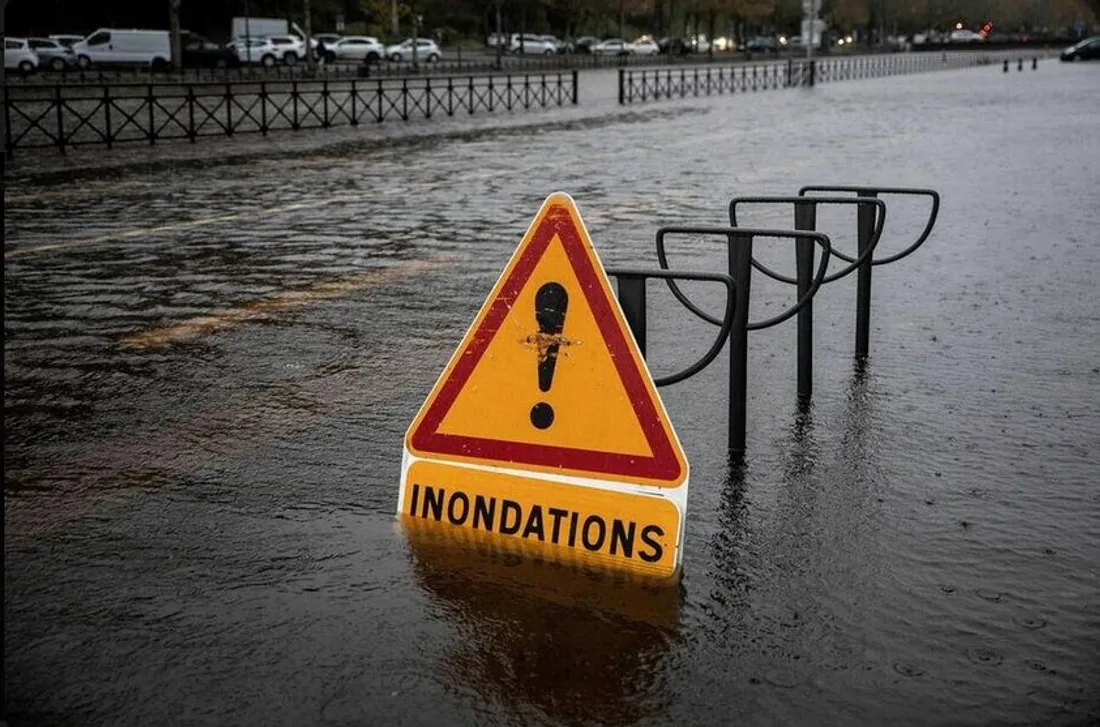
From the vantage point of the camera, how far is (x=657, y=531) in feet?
14.2

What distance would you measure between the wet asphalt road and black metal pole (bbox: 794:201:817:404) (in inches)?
4.2

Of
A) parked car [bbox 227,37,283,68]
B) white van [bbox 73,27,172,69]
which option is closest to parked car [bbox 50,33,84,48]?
white van [bbox 73,27,172,69]

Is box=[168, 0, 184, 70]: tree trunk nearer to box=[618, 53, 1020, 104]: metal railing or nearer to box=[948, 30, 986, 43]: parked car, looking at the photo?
box=[618, 53, 1020, 104]: metal railing

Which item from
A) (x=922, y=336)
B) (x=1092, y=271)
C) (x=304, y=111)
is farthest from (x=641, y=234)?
(x=304, y=111)

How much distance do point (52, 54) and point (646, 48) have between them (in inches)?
1955

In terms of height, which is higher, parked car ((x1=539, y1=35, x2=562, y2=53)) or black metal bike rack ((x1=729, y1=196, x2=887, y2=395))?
parked car ((x1=539, y1=35, x2=562, y2=53))

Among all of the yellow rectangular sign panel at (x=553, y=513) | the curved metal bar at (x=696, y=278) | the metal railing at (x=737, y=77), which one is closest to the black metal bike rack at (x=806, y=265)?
the curved metal bar at (x=696, y=278)

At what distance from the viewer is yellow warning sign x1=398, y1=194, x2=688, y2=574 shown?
171 inches

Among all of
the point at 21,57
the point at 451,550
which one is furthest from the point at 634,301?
the point at 21,57

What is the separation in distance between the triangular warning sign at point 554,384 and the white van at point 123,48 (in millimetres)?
57167

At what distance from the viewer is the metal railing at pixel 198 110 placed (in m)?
24.5

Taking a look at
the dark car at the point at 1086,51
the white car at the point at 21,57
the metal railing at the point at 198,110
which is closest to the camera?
the metal railing at the point at 198,110

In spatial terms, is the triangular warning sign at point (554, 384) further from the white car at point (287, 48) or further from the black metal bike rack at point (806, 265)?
the white car at point (287, 48)

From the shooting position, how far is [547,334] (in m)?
4.51
